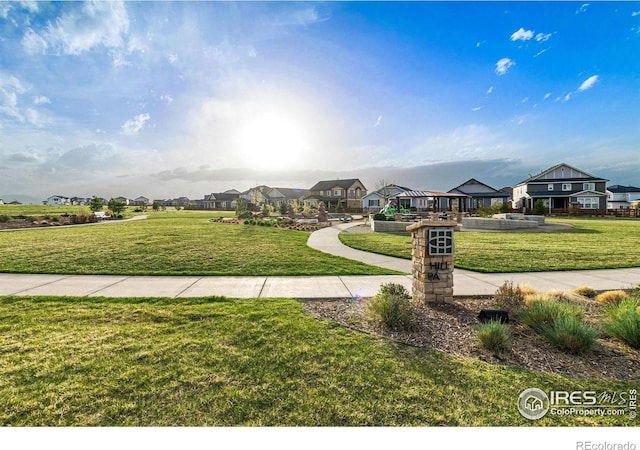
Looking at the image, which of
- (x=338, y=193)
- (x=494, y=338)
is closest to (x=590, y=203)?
(x=338, y=193)

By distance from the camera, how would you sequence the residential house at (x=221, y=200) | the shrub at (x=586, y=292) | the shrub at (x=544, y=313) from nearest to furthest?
the shrub at (x=544, y=313), the shrub at (x=586, y=292), the residential house at (x=221, y=200)

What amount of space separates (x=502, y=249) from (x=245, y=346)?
11.1 meters

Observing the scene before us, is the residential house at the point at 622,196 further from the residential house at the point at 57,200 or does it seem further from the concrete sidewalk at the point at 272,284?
the residential house at the point at 57,200

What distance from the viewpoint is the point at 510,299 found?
16.6 ft

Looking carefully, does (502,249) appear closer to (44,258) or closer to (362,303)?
(362,303)

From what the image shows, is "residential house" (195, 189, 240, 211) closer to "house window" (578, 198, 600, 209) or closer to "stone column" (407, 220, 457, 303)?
"house window" (578, 198, 600, 209)

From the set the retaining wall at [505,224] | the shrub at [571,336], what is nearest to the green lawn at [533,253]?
the shrub at [571,336]

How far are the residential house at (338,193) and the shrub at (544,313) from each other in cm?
5978

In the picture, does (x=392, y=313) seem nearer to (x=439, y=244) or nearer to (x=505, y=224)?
(x=439, y=244)

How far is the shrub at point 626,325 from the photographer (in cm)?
377

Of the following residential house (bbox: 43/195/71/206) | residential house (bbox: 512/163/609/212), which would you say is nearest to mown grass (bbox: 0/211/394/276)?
residential house (bbox: 512/163/609/212)

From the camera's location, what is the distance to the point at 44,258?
9.12 metres

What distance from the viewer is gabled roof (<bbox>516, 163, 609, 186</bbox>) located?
4281cm

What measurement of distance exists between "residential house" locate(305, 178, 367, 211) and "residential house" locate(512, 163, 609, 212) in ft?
104
